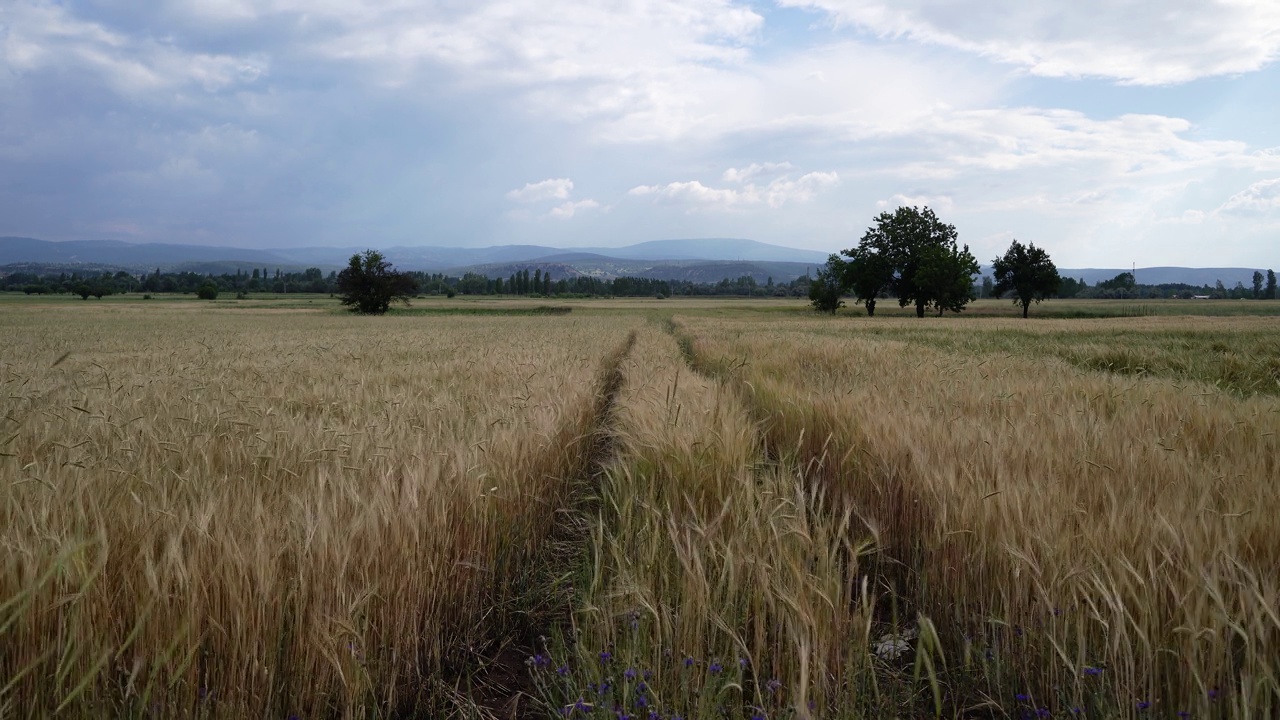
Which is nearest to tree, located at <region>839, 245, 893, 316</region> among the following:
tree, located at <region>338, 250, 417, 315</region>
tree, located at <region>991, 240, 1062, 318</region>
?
tree, located at <region>991, 240, 1062, 318</region>

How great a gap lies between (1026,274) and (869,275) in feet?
65.4

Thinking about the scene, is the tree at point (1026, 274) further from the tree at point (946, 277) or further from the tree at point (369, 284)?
A: the tree at point (369, 284)

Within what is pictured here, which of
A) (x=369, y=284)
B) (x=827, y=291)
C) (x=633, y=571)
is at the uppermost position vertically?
(x=827, y=291)

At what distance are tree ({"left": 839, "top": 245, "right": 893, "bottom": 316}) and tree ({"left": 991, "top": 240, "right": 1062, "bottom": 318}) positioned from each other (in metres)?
16.2

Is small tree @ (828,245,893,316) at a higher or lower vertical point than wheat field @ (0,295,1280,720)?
higher

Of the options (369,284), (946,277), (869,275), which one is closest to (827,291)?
(869,275)

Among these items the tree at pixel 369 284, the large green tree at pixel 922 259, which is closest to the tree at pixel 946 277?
the large green tree at pixel 922 259

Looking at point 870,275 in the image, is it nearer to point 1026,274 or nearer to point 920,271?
point 920,271

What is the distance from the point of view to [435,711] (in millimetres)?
2057

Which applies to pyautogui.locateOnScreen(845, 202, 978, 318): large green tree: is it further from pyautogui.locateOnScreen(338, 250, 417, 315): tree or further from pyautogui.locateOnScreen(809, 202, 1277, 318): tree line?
pyautogui.locateOnScreen(338, 250, 417, 315): tree

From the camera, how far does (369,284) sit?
59.0m

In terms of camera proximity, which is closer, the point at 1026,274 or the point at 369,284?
the point at 369,284

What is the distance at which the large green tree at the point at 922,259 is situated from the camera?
5494 centimetres

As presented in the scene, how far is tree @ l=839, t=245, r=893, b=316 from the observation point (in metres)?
59.5
